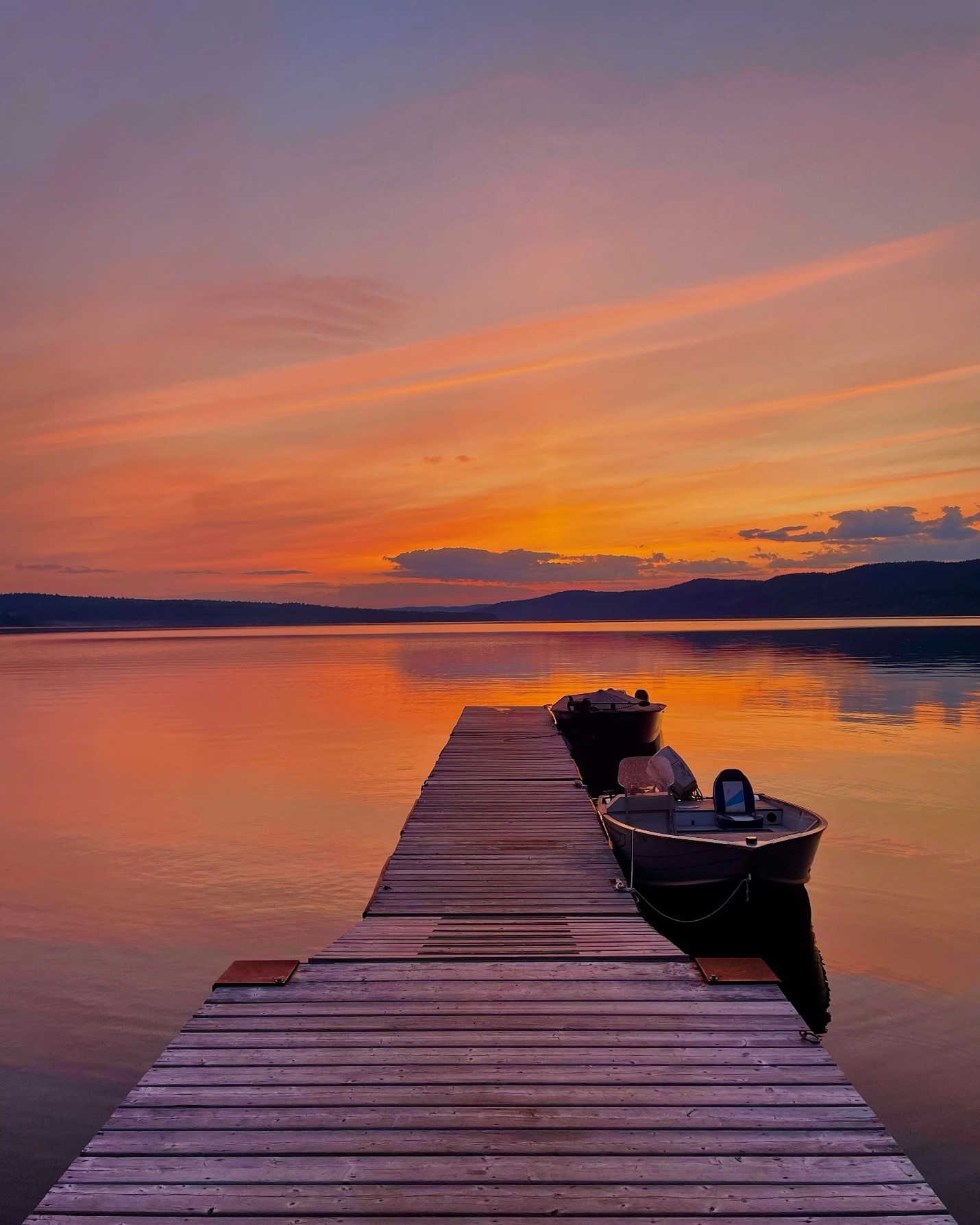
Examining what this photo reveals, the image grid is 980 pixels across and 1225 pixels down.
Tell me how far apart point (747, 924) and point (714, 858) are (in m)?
1.77

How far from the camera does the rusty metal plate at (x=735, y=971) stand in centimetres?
777

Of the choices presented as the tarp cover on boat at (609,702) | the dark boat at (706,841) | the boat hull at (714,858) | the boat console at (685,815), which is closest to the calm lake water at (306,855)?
the boat hull at (714,858)

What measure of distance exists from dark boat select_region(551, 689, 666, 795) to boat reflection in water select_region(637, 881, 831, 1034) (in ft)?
48.6

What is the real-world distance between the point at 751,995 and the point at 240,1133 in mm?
4248

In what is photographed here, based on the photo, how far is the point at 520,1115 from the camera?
5746 mm

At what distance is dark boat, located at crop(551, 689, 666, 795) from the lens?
29.0 metres

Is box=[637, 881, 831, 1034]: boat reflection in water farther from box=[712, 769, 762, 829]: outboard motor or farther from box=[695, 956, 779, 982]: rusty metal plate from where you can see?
box=[695, 956, 779, 982]: rusty metal plate

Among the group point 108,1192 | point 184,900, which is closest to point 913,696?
point 184,900

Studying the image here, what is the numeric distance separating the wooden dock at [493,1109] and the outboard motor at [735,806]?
16.3ft

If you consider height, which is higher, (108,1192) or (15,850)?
(108,1192)

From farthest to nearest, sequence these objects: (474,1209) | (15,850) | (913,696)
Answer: (913,696) → (15,850) → (474,1209)

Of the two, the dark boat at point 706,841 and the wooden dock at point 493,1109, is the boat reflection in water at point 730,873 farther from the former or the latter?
the wooden dock at point 493,1109

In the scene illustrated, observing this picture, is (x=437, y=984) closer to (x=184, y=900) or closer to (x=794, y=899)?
(x=794, y=899)

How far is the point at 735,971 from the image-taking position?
26.0 feet
